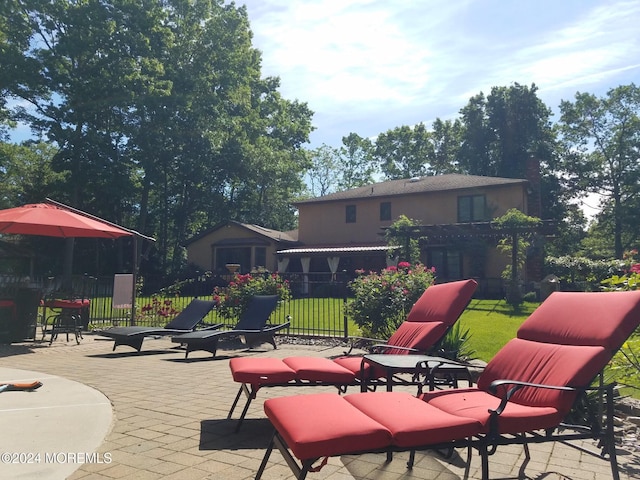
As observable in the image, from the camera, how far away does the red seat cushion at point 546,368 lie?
2.97m

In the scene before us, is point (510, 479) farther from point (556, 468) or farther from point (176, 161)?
point (176, 161)

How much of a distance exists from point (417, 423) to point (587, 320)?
1.57m

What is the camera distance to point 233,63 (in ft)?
133

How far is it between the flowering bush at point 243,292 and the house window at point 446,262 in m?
17.5

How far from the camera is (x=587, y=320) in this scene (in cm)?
329

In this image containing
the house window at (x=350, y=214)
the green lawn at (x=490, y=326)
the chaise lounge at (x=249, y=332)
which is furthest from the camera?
the house window at (x=350, y=214)

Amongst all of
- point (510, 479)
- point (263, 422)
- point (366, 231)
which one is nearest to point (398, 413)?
point (510, 479)

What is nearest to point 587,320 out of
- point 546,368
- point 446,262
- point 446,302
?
point 546,368

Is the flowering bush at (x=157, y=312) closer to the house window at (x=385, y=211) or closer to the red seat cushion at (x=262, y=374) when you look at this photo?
the red seat cushion at (x=262, y=374)

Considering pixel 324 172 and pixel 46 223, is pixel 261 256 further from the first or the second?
pixel 324 172

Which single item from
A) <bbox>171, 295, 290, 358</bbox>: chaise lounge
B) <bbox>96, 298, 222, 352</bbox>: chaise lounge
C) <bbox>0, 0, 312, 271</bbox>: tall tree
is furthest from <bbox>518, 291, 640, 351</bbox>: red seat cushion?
<bbox>0, 0, 312, 271</bbox>: tall tree

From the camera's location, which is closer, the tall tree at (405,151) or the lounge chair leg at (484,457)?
the lounge chair leg at (484,457)

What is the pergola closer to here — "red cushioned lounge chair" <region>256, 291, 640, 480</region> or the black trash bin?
the black trash bin

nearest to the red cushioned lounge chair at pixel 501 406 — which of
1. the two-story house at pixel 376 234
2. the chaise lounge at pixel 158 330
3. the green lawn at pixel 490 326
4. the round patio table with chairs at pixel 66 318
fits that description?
the green lawn at pixel 490 326
